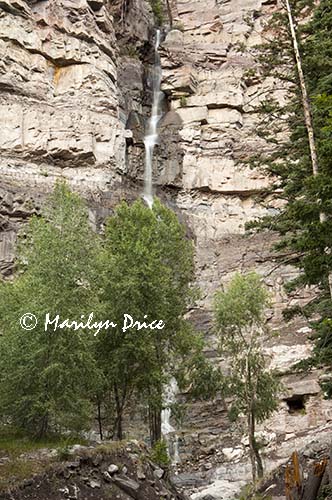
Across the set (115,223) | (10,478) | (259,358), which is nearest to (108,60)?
(115,223)

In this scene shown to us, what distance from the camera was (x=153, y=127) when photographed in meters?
49.4

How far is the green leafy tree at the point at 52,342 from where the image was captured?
1716 centimetres

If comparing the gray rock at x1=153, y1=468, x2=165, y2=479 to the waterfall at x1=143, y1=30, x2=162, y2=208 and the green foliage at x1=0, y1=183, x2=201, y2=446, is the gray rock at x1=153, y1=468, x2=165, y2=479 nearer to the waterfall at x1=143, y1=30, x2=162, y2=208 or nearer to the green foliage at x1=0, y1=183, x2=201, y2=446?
the green foliage at x1=0, y1=183, x2=201, y2=446

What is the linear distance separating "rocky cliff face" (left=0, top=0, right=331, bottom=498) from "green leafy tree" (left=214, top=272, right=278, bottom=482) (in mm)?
7492

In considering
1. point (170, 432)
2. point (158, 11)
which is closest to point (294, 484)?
point (170, 432)

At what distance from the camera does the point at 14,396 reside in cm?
1770

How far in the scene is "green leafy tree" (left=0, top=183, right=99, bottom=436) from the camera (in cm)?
1716

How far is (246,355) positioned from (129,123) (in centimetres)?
2890

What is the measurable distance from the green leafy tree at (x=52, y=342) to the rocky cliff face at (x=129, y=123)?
1502 centimetres

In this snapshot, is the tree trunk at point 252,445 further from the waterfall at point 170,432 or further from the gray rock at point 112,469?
the gray rock at point 112,469

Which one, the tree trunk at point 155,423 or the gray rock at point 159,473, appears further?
the tree trunk at point 155,423

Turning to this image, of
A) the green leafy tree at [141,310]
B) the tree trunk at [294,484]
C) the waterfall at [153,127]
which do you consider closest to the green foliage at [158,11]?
the waterfall at [153,127]

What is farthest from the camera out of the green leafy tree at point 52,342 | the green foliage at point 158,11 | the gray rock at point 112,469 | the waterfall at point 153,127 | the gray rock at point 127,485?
the green foliage at point 158,11
